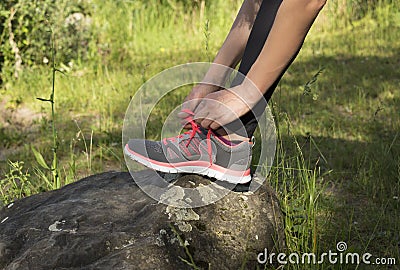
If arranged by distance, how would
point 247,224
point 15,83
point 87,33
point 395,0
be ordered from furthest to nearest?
point 395,0
point 87,33
point 15,83
point 247,224

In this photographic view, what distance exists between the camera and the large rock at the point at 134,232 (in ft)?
6.50

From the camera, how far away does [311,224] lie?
236 cm

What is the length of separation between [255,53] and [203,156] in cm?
50

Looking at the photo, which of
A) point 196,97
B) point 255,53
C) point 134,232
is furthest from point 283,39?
point 134,232

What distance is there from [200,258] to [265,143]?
33.5 inches

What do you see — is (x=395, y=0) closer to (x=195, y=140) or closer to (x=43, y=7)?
(x=43, y=7)

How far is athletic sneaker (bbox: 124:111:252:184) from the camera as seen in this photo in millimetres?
2297

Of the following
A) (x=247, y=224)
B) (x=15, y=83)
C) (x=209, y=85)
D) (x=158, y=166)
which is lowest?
(x=15, y=83)

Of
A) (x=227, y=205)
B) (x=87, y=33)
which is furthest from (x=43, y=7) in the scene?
(x=227, y=205)

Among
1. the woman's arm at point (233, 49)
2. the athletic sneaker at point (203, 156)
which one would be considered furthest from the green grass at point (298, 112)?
the athletic sneaker at point (203, 156)

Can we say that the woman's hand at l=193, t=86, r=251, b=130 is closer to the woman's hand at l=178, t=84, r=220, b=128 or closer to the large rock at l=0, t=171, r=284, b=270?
the woman's hand at l=178, t=84, r=220, b=128

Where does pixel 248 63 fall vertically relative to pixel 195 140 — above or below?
above

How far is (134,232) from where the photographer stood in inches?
81.7

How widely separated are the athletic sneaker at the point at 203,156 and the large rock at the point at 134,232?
2.4 inches
